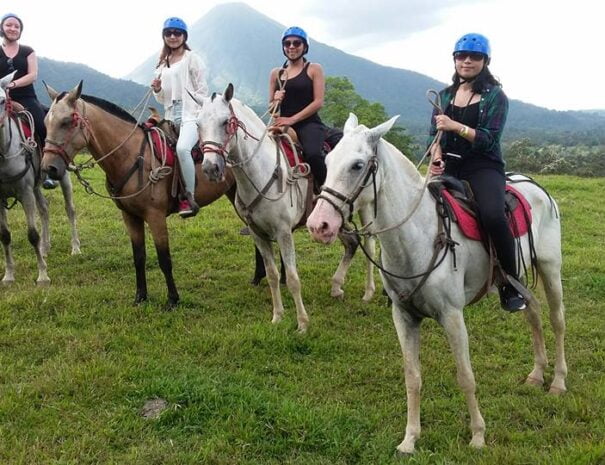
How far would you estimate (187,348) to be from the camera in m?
5.84

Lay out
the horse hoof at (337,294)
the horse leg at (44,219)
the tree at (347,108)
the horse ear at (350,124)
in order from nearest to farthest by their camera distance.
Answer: the horse ear at (350,124), the horse hoof at (337,294), the horse leg at (44,219), the tree at (347,108)

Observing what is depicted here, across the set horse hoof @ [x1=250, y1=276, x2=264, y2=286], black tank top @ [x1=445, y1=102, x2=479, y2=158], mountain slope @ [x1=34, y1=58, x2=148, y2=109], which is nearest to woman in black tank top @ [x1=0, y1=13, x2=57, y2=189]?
horse hoof @ [x1=250, y1=276, x2=264, y2=286]

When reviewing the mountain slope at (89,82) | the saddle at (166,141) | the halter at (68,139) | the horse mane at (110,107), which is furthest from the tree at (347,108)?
the mountain slope at (89,82)

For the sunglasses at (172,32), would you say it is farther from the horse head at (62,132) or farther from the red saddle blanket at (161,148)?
the horse head at (62,132)

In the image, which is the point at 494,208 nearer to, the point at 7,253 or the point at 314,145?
the point at 314,145

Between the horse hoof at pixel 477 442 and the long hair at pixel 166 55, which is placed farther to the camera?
the long hair at pixel 166 55

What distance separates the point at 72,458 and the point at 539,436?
365cm

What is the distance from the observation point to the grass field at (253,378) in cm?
412

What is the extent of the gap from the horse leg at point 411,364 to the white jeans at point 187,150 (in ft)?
12.4

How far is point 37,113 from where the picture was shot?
339 inches

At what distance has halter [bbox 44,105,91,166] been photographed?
20.1 feet

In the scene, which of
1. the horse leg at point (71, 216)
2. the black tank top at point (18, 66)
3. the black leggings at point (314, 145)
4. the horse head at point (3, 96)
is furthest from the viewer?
the horse leg at point (71, 216)

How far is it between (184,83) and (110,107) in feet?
3.29

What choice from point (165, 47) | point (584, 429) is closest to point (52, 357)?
point (165, 47)
